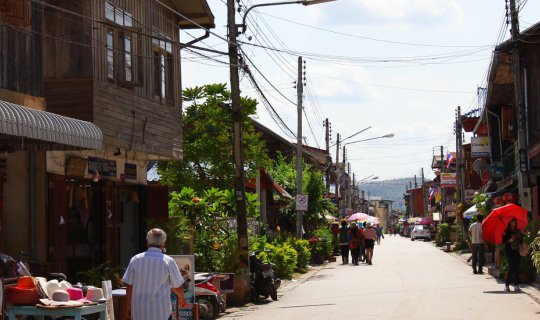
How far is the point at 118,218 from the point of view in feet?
72.6

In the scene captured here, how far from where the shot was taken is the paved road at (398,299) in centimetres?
1716

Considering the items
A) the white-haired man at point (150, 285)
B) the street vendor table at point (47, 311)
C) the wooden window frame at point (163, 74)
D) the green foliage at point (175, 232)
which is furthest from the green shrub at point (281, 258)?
the white-haired man at point (150, 285)

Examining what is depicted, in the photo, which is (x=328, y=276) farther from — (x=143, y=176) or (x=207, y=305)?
(x=207, y=305)

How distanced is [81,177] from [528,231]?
11819mm

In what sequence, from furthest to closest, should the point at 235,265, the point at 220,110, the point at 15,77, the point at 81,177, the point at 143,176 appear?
1. the point at 220,110
2. the point at 143,176
3. the point at 235,265
4. the point at 81,177
5. the point at 15,77

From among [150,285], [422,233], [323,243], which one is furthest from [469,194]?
[150,285]

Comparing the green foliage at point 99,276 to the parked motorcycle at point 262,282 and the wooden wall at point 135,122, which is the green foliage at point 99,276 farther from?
the parked motorcycle at point 262,282

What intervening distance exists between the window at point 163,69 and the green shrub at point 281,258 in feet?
20.7

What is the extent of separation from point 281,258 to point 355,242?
10.9m

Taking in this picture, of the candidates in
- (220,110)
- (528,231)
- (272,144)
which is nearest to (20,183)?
(528,231)

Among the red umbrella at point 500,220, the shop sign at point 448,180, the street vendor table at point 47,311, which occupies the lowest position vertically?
the street vendor table at point 47,311

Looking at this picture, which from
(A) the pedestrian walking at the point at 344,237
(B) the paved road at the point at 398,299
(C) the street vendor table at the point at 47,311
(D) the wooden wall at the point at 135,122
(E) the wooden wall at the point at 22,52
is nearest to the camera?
(C) the street vendor table at the point at 47,311

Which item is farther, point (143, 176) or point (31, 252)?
point (143, 176)

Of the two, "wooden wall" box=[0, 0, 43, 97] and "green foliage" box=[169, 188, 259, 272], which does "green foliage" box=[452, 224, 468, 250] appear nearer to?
"green foliage" box=[169, 188, 259, 272]
